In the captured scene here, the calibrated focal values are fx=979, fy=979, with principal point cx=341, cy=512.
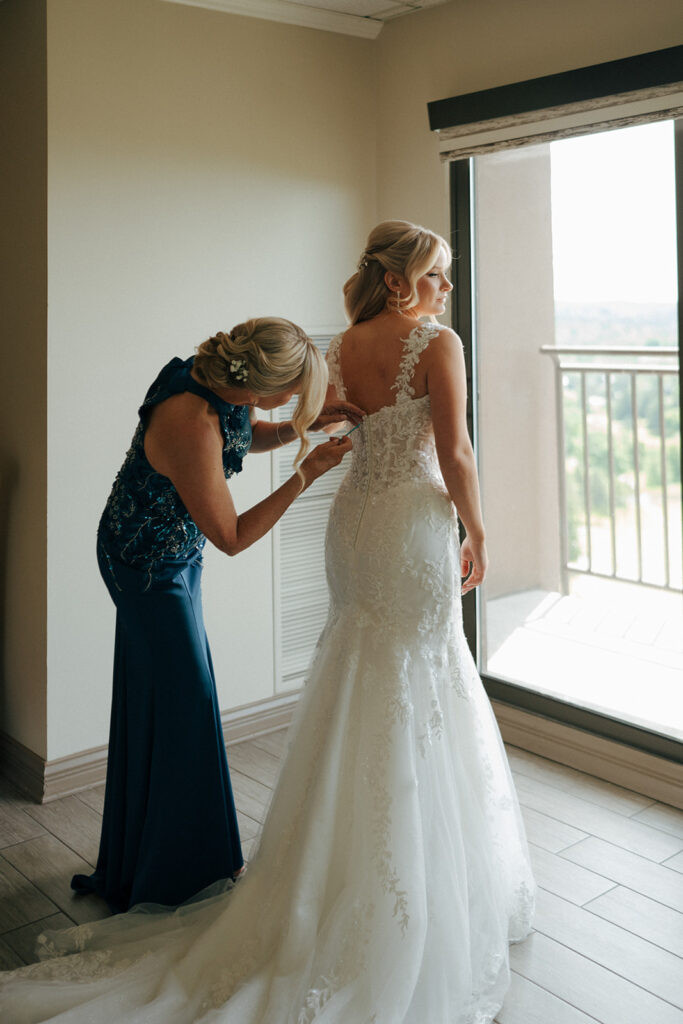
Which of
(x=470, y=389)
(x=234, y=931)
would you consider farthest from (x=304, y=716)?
(x=470, y=389)

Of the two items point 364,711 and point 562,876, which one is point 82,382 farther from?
point 562,876

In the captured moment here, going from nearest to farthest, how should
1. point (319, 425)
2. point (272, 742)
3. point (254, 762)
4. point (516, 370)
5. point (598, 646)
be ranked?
point (319, 425), point (254, 762), point (272, 742), point (516, 370), point (598, 646)

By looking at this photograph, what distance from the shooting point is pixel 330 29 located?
A: 12.4 feet

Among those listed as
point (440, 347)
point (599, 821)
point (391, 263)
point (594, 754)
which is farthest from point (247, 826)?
point (391, 263)

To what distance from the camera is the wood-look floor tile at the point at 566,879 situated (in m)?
2.69

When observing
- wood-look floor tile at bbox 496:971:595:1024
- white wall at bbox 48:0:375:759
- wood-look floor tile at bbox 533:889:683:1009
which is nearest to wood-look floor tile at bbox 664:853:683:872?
wood-look floor tile at bbox 533:889:683:1009

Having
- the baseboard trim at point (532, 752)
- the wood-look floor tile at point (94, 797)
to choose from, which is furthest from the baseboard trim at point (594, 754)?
the wood-look floor tile at point (94, 797)

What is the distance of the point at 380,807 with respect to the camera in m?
2.18


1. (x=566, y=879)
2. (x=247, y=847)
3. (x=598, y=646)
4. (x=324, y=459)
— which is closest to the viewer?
(x=324, y=459)

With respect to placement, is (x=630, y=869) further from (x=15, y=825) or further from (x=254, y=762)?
(x=15, y=825)

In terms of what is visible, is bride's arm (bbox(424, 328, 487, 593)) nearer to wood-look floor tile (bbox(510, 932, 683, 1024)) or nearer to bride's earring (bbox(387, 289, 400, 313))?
bride's earring (bbox(387, 289, 400, 313))

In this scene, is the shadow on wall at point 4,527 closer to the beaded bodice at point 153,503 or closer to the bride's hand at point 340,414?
the beaded bodice at point 153,503

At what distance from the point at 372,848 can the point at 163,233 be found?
86.9 inches

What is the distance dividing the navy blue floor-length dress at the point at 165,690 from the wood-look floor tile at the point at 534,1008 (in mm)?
784
